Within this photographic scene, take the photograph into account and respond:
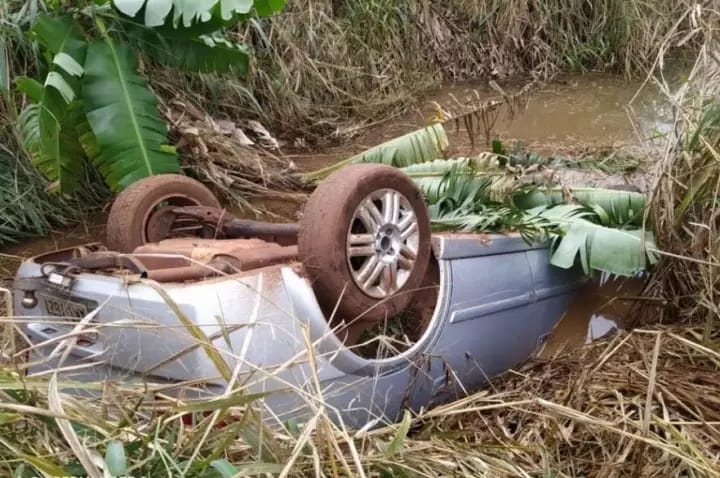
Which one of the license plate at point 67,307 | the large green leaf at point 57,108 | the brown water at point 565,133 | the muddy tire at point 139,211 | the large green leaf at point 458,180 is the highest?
the large green leaf at point 57,108

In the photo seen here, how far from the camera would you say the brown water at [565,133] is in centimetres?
420

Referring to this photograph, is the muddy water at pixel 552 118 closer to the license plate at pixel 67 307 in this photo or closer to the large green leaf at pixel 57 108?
the large green leaf at pixel 57 108

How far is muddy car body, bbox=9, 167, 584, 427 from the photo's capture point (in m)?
2.48

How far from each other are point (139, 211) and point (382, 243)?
119 cm

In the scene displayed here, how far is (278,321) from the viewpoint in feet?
9.04

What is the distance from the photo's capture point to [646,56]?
430 inches

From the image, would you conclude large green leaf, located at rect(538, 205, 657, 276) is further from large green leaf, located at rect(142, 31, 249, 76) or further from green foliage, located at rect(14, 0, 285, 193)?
large green leaf, located at rect(142, 31, 249, 76)

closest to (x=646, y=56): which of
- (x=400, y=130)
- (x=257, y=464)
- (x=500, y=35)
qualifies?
(x=500, y=35)

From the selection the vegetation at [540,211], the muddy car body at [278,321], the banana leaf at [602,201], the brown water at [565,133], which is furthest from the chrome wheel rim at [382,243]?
the banana leaf at [602,201]

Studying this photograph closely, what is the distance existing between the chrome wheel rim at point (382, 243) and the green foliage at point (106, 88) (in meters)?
2.40

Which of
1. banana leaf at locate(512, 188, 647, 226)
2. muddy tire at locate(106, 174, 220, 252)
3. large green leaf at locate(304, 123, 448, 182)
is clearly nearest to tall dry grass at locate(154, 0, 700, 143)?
large green leaf at locate(304, 123, 448, 182)

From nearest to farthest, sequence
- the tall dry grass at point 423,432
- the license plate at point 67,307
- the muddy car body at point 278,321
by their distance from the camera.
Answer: the tall dry grass at point 423,432
the muddy car body at point 278,321
the license plate at point 67,307

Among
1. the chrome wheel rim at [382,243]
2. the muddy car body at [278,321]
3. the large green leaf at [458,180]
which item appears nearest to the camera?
the muddy car body at [278,321]

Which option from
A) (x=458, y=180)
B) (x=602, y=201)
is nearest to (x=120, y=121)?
(x=458, y=180)
